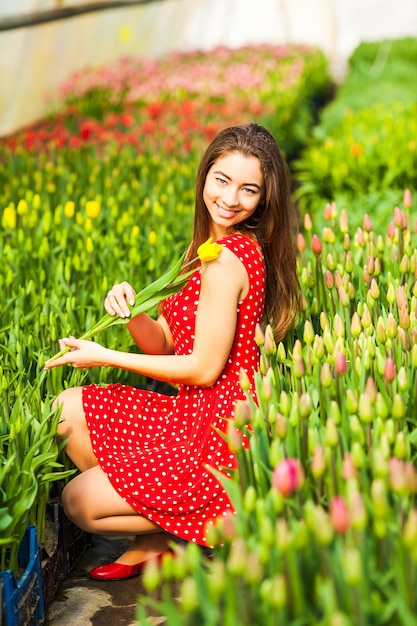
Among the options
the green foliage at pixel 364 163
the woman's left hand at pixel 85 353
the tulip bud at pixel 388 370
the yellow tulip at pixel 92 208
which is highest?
the green foliage at pixel 364 163

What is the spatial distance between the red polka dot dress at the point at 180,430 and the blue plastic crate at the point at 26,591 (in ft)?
0.96

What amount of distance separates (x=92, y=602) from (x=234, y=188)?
43.1 inches

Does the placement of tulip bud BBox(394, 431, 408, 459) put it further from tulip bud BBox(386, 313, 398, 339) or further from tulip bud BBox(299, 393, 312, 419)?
tulip bud BBox(386, 313, 398, 339)

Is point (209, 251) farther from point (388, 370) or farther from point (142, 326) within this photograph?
point (388, 370)

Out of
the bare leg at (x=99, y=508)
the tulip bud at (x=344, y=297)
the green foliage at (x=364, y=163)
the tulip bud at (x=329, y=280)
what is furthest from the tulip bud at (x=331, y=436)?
the green foliage at (x=364, y=163)

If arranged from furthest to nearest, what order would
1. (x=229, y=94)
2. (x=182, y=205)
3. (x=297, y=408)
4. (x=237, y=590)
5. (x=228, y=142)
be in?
(x=229, y=94) < (x=182, y=205) < (x=228, y=142) < (x=297, y=408) < (x=237, y=590)

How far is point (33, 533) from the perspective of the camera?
2002 mm

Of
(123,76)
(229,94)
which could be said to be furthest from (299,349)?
(123,76)

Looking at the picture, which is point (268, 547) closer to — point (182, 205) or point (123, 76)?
point (182, 205)

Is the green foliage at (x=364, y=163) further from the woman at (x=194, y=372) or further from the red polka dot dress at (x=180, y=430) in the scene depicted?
the red polka dot dress at (x=180, y=430)

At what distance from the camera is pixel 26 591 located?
76.8 inches

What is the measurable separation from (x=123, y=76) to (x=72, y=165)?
468 centimetres

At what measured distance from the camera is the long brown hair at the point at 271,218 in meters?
2.43

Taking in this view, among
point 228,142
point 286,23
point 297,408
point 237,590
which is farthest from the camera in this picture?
point 286,23
